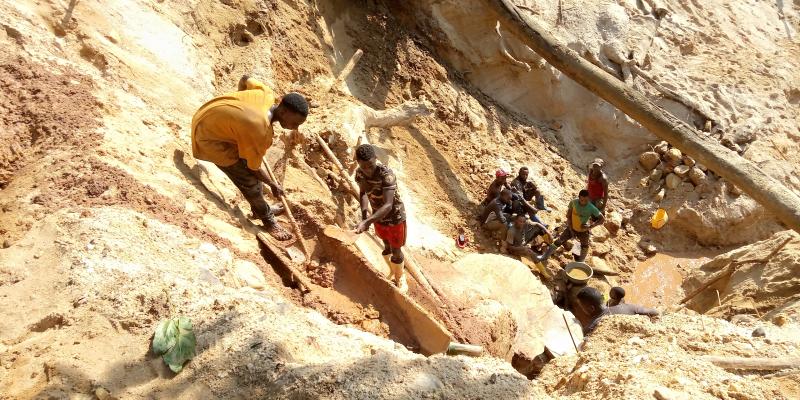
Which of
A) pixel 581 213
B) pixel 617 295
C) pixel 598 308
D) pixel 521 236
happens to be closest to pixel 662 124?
pixel 581 213

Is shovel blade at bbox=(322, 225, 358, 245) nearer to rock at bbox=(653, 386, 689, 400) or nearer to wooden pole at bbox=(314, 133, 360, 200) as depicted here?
wooden pole at bbox=(314, 133, 360, 200)

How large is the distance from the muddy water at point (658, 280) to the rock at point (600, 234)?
57 centimetres

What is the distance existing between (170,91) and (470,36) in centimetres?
447

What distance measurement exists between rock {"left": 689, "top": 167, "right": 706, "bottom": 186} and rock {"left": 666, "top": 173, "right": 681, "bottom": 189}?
0.18 metres

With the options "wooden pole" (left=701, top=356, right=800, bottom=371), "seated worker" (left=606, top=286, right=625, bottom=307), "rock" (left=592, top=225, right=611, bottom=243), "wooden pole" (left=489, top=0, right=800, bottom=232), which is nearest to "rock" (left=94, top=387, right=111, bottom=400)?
"wooden pole" (left=701, top=356, right=800, bottom=371)

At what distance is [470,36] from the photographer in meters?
8.15

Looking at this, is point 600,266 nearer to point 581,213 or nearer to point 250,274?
point 581,213

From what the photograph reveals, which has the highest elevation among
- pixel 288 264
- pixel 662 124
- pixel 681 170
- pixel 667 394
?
pixel 662 124

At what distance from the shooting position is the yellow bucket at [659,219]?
8016 millimetres

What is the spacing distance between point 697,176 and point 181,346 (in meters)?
7.43

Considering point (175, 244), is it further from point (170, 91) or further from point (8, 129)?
point (170, 91)

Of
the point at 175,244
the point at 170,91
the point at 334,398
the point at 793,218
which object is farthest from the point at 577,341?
the point at 170,91

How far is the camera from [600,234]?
25.3ft

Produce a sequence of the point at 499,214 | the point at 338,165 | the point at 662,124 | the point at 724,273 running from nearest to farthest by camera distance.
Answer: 1. the point at 338,165
2. the point at 724,273
3. the point at 662,124
4. the point at 499,214
